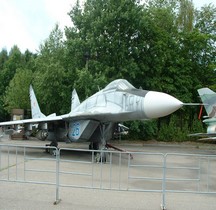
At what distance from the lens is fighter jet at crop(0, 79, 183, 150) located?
9.42 m

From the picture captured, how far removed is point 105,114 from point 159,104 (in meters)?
2.29

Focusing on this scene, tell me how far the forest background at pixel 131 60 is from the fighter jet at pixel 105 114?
18.6 ft

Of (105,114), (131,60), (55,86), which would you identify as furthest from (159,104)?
(55,86)

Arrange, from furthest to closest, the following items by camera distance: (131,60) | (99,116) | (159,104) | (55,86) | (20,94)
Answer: (20,94), (55,86), (131,60), (99,116), (159,104)

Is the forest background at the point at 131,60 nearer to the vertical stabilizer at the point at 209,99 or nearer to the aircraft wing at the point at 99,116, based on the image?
the vertical stabilizer at the point at 209,99

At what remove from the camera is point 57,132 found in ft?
44.3

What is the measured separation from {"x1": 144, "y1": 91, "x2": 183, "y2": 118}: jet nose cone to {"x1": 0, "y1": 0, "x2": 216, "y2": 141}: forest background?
354 inches

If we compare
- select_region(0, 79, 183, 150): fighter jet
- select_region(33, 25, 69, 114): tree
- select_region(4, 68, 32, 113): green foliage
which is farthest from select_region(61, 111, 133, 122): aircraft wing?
select_region(4, 68, 32, 113): green foliage

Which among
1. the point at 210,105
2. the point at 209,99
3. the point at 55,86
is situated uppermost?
the point at 55,86

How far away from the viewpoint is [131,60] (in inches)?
787

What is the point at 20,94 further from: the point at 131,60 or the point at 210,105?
the point at 210,105

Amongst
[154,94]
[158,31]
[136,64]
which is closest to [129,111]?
[154,94]

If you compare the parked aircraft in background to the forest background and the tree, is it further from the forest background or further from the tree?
the tree

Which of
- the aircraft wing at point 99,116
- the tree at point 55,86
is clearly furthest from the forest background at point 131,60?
the aircraft wing at point 99,116
